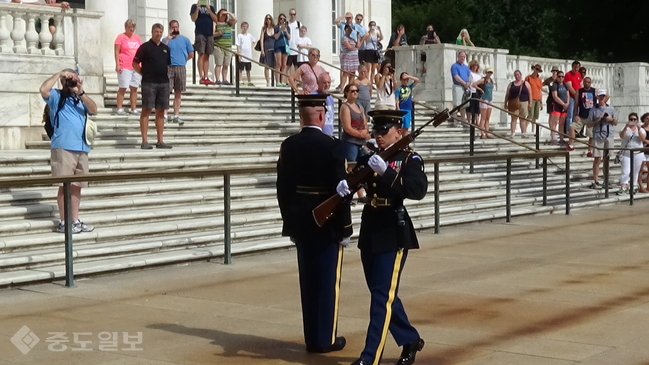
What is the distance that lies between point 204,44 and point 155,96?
17.6ft

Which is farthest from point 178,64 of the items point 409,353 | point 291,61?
point 409,353

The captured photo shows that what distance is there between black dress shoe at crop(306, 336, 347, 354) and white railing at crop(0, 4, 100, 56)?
10049mm

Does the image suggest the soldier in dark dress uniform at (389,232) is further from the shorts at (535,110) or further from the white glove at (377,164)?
the shorts at (535,110)

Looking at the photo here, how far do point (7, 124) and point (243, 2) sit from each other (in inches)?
477

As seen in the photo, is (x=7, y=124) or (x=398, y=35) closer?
(x=7, y=124)

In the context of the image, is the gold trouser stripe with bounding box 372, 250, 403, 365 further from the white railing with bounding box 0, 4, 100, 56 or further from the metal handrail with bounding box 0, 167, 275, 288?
the white railing with bounding box 0, 4, 100, 56

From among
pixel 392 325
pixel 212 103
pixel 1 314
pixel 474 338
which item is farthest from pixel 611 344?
pixel 212 103

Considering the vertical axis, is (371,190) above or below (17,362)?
above

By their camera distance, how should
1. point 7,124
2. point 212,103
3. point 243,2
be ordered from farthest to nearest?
point 243,2
point 212,103
point 7,124

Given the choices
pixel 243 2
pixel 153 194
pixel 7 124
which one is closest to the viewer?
pixel 153 194

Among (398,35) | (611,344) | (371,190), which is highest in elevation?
(398,35)

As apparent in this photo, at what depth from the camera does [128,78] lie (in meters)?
18.4

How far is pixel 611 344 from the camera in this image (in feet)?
26.9

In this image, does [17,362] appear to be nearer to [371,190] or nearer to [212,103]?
[371,190]
